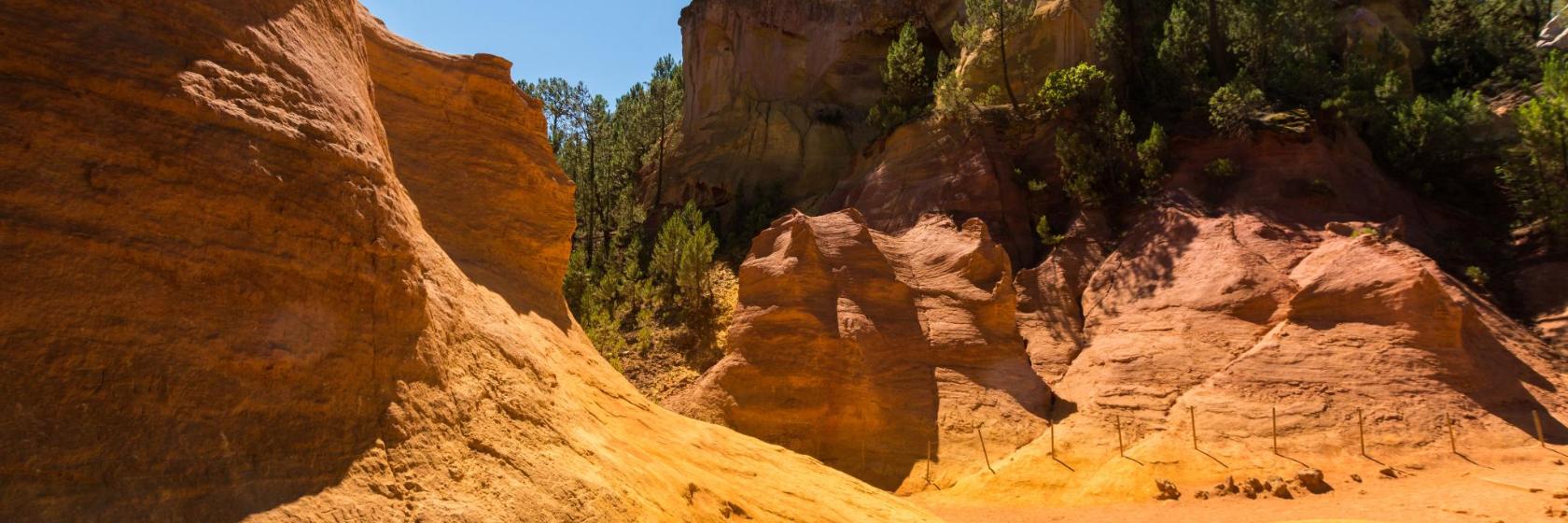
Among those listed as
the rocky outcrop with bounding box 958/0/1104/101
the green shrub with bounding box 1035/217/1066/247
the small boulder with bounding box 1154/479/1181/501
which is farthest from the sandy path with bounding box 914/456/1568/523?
the rocky outcrop with bounding box 958/0/1104/101

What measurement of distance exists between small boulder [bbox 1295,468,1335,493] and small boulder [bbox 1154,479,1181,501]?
90.5 inches

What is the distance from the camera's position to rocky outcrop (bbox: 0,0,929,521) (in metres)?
4.34

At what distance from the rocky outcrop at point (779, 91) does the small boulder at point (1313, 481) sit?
27.5 m

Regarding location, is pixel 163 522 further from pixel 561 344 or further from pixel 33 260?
pixel 561 344

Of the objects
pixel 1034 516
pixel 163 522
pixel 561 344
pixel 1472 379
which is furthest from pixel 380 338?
pixel 1472 379

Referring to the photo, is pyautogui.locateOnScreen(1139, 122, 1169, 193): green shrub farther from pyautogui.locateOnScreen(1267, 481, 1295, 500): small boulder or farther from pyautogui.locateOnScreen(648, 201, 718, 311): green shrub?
pyautogui.locateOnScreen(648, 201, 718, 311): green shrub

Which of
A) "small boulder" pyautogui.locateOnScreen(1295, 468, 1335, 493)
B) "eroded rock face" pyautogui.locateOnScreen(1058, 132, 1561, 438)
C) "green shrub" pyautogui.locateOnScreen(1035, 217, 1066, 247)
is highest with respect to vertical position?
"green shrub" pyautogui.locateOnScreen(1035, 217, 1066, 247)

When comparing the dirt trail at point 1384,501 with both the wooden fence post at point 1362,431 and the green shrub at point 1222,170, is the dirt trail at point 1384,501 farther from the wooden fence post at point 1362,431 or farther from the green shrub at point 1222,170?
the green shrub at point 1222,170

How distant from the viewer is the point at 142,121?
16.4 ft

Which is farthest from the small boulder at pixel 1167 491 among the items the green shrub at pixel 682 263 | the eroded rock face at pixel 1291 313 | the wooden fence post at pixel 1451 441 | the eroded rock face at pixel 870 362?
the green shrub at pixel 682 263

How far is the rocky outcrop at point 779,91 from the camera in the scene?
146ft

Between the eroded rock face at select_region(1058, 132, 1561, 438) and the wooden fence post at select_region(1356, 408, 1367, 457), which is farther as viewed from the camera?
the eroded rock face at select_region(1058, 132, 1561, 438)

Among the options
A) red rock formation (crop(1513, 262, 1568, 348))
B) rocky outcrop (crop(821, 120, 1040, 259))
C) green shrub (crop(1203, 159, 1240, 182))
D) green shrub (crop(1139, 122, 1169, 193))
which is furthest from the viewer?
rocky outcrop (crop(821, 120, 1040, 259))

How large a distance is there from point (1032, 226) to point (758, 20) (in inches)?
935
